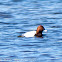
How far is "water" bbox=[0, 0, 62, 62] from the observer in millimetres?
10773

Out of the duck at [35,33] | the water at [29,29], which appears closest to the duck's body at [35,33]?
the duck at [35,33]

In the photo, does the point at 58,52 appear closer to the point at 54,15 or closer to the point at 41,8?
the point at 54,15

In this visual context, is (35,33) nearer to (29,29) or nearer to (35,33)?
(35,33)

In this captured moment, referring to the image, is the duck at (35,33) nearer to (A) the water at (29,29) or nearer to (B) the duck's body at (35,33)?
(B) the duck's body at (35,33)

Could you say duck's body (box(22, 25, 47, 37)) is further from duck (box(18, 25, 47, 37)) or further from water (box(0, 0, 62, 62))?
water (box(0, 0, 62, 62))

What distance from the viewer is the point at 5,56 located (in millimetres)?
10656

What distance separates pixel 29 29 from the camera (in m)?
15.0

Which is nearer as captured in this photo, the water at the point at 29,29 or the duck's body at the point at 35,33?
the water at the point at 29,29

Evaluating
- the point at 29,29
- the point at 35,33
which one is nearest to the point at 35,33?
the point at 35,33

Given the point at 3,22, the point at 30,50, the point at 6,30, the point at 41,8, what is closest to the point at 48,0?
the point at 41,8

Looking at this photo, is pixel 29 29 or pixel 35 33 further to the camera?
pixel 29 29

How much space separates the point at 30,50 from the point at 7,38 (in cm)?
211

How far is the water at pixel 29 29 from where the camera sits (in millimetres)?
10773

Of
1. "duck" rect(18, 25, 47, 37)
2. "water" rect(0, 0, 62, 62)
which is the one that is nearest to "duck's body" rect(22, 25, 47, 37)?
"duck" rect(18, 25, 47, 37)
